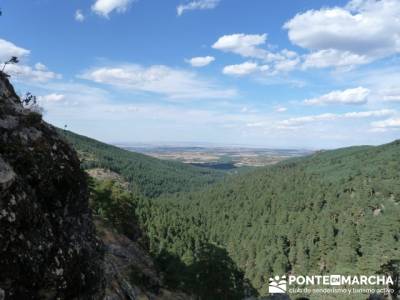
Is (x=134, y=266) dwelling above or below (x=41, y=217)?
below

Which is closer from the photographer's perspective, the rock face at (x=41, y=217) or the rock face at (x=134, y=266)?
the rock face at (x=41, y=217)

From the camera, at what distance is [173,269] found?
229ft

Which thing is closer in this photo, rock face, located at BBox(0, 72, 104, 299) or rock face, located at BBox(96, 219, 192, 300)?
rock face, located at BBox(0, 72, 104, 299)

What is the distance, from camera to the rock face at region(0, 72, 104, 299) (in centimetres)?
998

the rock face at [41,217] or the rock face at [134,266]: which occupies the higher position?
the rock face at [41,217]

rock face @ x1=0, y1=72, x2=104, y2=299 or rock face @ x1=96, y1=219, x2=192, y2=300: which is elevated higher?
rock face @ x1=0, y1=72, x2=104, y2=299

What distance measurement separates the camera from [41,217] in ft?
37.3

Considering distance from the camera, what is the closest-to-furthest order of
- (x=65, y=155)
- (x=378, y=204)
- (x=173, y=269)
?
1. (x=65, y=155)
2. (x=173, y=269)
3. (x=378, y=204)

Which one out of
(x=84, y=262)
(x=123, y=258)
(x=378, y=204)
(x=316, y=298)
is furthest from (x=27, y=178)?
(x=378, y=204)

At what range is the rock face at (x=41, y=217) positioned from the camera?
998cm

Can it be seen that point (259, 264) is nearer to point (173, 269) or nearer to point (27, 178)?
point (173, 269)

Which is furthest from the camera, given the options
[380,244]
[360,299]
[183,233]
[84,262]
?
[183,233]

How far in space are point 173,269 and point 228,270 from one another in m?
17.8

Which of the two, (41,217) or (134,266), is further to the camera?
(134,266)
